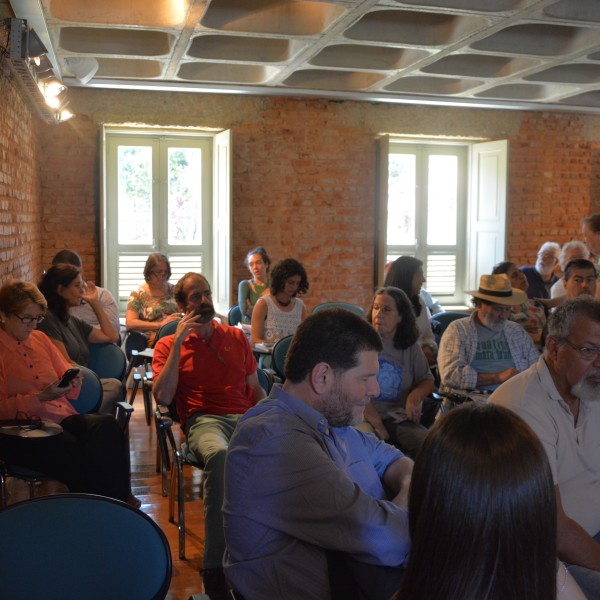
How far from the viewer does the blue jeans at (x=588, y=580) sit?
2045mm

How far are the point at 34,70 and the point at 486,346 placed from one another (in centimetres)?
368

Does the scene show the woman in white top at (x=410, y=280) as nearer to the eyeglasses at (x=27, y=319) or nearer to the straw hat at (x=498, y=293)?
the straw hat at (x=498, y=293)

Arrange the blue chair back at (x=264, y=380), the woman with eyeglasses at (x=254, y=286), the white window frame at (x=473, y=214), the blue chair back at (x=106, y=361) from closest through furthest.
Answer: the blue chair back at (x=264, y=380), the blue chair back at (x=106, y=361), the woman with eyeglasses at (x=254, y=286), the white window frame at (x=473, y=214)

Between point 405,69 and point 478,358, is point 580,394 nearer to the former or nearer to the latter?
point 478,358

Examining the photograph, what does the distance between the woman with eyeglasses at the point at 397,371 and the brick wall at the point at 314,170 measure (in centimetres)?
459

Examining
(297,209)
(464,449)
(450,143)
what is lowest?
(464,449)

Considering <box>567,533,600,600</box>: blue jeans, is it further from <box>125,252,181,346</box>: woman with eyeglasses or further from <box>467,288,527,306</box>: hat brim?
<box>125,252,181,346</box>: woman with eyeglasses

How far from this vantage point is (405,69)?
7.37 meters

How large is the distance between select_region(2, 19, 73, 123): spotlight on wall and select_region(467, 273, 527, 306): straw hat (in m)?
A: 3.09

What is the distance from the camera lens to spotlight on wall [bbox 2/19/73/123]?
468 centimetres

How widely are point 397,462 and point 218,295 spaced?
699cm

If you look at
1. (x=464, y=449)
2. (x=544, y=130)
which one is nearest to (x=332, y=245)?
(x=544, y=130)

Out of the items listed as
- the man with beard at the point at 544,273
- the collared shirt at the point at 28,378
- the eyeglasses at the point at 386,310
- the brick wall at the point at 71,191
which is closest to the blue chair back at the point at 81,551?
the collared shirt at the point at 28,378

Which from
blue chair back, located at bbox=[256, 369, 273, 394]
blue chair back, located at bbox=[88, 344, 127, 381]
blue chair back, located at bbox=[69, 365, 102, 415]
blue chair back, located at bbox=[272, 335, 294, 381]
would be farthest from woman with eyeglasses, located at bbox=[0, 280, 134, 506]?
blue chair back, located at bbox=[272, 335, 294, 381]
